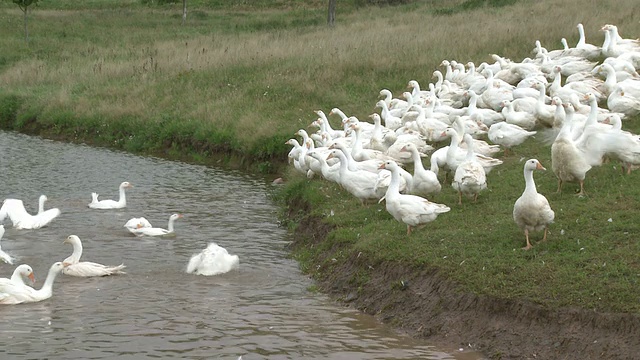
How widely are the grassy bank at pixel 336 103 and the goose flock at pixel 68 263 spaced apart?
1455 mm

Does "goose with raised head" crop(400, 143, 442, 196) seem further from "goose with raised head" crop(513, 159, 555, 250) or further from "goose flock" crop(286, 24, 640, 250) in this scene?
"goose with raised head" crop(513, 159, 555, 250)

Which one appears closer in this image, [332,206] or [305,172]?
[332,206]

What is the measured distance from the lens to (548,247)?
35.0 ft

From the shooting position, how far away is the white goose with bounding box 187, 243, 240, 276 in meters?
12.6

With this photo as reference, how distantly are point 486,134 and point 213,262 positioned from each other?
7036mm

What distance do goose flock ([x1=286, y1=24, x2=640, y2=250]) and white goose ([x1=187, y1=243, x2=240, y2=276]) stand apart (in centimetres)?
233

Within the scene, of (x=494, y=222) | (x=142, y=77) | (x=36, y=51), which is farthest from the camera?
(x=36, y=51)

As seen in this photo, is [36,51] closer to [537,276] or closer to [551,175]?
[551,175]

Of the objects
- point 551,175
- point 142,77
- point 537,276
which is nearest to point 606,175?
point 551,175

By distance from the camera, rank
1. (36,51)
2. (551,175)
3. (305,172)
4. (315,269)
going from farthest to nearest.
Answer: (36,51) → (305,172) → (551,175) → (315,269)

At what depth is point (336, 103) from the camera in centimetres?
2339

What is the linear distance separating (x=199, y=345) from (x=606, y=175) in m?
6.82

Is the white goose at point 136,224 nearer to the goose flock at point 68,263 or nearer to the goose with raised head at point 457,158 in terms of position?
the goose flock at point 68,263

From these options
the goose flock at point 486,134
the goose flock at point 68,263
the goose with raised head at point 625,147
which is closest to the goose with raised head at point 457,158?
the goose flock at point 486,134
